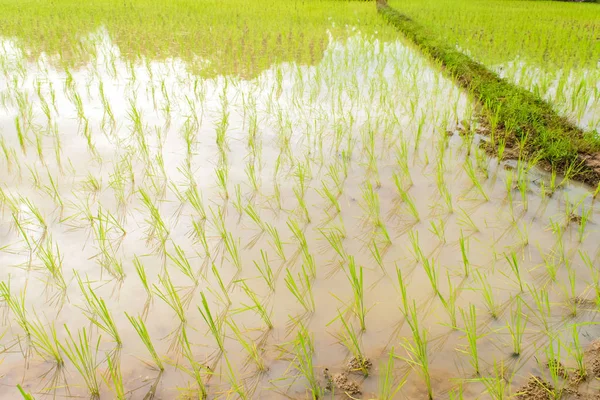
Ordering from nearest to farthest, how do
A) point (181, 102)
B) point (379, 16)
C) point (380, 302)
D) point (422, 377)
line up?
1. point (422, 377)
2. point (380, 302)
3. point (181, 102)
4. point (379, 16)

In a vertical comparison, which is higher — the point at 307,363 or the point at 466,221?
the point at 466,221

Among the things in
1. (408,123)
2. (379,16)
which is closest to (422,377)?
(408,123)

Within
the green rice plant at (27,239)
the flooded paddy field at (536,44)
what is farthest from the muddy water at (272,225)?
the flooded paddy field at (536,44)

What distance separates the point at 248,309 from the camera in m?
1.57

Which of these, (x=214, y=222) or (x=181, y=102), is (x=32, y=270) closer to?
(x=214, y=222)

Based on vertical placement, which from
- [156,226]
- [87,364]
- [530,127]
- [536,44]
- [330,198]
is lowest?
[87,364]

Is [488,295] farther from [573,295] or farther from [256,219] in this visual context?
[256,219]

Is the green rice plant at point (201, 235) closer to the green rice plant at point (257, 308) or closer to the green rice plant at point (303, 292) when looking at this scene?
the green rice plant at point (257, 308)

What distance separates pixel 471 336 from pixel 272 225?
3.59ft

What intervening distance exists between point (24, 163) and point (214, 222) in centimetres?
156

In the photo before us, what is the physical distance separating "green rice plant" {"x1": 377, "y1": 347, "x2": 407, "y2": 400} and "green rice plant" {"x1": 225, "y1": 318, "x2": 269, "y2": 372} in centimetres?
38

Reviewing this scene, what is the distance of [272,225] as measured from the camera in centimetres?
213

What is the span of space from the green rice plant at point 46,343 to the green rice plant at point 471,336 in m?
1.34

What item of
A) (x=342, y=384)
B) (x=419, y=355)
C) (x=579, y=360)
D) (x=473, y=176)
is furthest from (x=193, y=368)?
(x=473, y=176)
